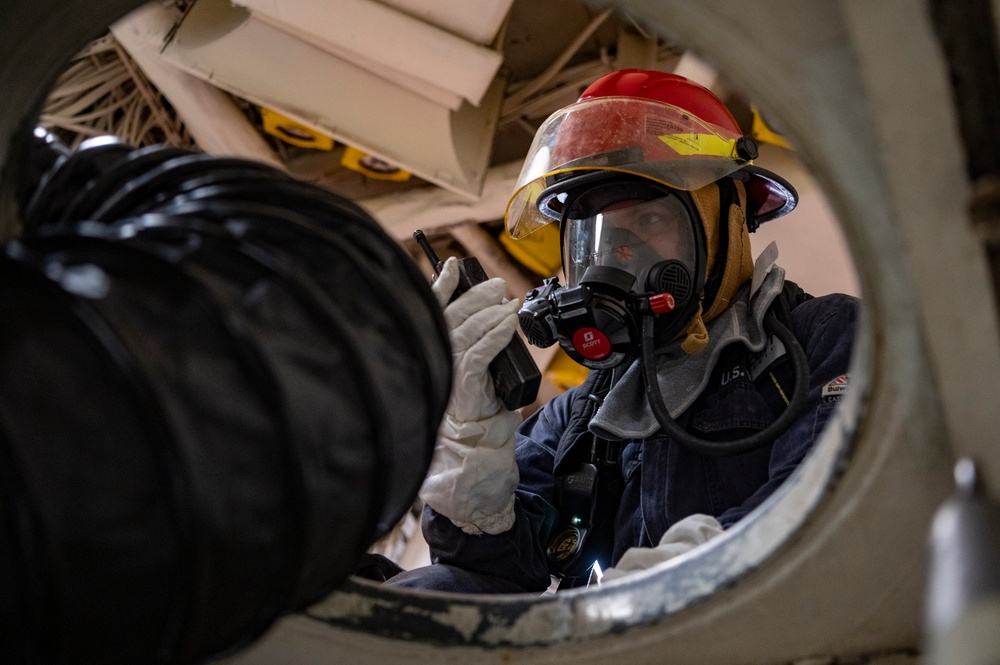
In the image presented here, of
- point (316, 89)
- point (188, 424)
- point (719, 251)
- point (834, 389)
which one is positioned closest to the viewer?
point (188, 424)

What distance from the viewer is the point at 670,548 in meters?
1.17

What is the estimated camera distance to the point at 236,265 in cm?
66

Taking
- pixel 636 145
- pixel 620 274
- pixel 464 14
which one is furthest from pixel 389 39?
pixel 620 274

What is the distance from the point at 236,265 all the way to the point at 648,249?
126cm

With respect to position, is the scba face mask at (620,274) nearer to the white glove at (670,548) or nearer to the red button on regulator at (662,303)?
the red button on regulator at (662,303)

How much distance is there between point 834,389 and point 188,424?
1.22 m

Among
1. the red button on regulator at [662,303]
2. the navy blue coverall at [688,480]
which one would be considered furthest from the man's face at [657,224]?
the navy blue coverall at [688,480]

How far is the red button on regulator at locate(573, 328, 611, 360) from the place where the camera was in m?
1.75

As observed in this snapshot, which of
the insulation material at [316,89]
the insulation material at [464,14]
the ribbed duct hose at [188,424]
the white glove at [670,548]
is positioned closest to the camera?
the ribbed duct hose at [188,424]

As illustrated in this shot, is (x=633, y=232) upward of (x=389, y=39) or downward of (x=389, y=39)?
downward

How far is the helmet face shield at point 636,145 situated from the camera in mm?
1794

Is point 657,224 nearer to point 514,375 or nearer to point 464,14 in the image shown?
point 514,375

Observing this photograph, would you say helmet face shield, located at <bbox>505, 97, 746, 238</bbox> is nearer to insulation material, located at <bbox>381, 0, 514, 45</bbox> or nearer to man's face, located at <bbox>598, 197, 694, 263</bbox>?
man's face, located at <bbox>598, 197, 694, 263</bbox>

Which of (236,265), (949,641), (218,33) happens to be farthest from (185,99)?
(949,641)
